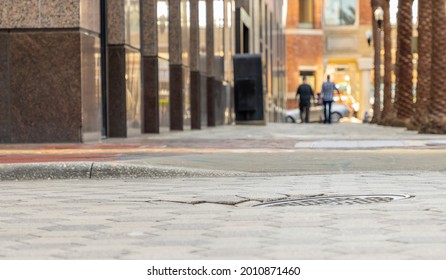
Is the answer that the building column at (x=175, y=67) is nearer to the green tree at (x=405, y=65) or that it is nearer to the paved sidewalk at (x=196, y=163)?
the green tree at (x=405, y=65)

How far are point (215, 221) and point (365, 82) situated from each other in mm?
86166

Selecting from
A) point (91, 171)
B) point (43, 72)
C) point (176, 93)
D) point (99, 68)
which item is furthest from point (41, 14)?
point (176, 93)

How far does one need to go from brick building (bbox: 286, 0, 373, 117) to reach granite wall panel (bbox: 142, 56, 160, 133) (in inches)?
2423

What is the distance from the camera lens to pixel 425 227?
740 centimetres

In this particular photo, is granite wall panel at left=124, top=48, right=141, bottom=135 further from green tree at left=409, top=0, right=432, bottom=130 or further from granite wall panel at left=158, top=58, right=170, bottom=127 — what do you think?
green tree at left=409, top=0, right=432, bottom=130

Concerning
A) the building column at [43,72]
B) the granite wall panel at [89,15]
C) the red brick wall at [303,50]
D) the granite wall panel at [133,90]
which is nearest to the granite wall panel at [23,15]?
Result: the building column at [43,72]

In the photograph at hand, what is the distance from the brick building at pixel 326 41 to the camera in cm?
9062

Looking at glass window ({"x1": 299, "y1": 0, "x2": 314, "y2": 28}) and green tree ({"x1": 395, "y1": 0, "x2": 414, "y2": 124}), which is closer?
green tree ({"x1": 395, "y1": 0, "x2": 414, "y2": 124})

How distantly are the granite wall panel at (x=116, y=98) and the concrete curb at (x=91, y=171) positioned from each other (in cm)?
1109

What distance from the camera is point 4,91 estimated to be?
65.8 feet

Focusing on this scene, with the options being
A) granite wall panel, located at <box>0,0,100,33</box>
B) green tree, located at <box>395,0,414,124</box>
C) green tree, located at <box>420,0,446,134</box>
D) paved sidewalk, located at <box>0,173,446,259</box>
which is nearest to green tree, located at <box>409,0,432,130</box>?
green tree, located at <box>420,0,446,134</box>

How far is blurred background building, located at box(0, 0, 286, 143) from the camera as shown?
19.9 metres
